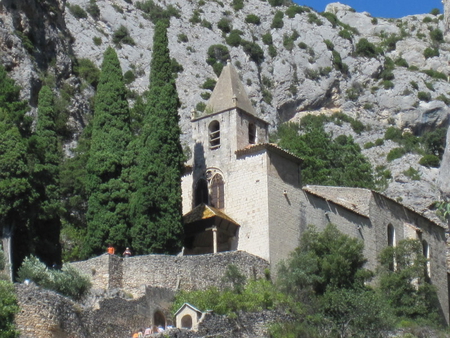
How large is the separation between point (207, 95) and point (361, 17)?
3362 cm

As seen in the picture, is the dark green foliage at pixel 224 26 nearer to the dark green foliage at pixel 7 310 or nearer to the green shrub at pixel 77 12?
the green shrub at pixel 77 12

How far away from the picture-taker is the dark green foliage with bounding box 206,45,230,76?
82000 millimetres

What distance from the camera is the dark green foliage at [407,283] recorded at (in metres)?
40.5

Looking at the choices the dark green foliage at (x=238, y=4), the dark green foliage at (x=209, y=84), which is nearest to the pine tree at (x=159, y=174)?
the dark green foliage at (x=209, y=84)

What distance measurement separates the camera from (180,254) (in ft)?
125

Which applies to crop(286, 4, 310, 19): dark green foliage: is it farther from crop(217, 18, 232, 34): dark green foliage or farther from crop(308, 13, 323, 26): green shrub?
crop(217, 18, 232, 34): dark green foliage

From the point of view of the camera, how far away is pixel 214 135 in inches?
1713

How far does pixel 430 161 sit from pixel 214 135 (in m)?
33.7

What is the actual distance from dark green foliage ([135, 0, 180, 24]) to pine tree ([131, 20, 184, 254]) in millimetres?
44608

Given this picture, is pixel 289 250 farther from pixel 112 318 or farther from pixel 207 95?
pixel 207 95

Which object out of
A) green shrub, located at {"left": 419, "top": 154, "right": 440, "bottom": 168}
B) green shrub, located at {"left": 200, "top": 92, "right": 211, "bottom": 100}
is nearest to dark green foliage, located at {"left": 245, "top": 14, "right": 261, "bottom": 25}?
green shrub, located at {"left": 200, "top": 92, "right": 211, "bottom": 100}

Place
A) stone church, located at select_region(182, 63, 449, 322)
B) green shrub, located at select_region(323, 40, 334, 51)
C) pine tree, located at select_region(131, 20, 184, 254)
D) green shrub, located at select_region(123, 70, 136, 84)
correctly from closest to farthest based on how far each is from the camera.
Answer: pine tree, located at select_region(131, 20, 184, 254) < stone church, located at select_region(182, 63, 449, 322) < green shrub, located at select_region(123, 70, 136, 84) < green shrub, located at select_region(323, 40, 334, 51)

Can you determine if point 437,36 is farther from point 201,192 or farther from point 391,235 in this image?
point 201,192

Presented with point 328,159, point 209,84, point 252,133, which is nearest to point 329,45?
point 209,84
